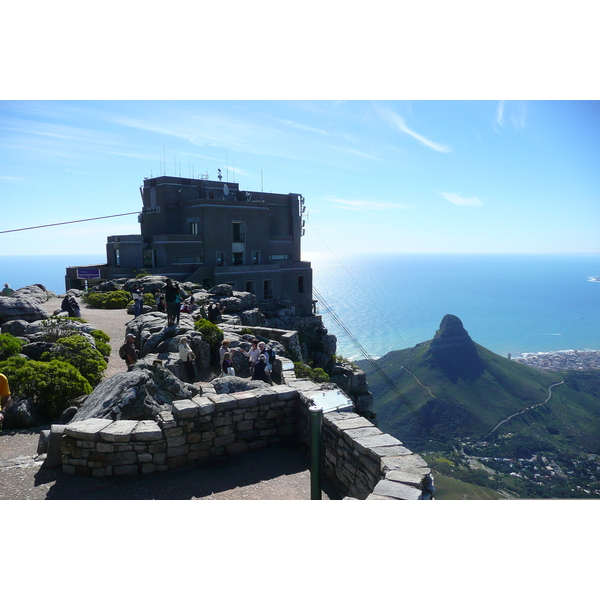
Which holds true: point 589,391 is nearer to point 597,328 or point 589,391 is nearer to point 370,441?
point 370,441

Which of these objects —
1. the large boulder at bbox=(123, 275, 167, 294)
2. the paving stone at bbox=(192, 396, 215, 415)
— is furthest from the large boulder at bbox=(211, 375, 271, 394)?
the large boulder at bbox=(123, 275, 167, 294)

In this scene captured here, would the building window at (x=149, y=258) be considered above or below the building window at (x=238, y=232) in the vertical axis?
below

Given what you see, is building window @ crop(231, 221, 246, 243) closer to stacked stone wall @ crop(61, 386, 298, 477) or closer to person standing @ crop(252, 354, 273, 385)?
person standing @ crop(252, 354, 273, 385)

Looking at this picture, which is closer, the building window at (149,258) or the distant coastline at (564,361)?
the building window at (149,258)

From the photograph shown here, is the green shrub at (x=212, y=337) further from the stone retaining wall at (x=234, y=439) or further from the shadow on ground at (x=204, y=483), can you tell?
the shadow on ground at (x=204, y=483)

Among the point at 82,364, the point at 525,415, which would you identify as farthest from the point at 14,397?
the point at 525,415

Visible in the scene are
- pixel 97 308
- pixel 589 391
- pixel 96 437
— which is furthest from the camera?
pixel 589 391

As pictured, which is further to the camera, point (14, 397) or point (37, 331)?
point (37, 331)

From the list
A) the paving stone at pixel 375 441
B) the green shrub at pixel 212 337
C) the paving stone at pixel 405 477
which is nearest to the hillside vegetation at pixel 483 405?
the green shrub at pixel 212 337
